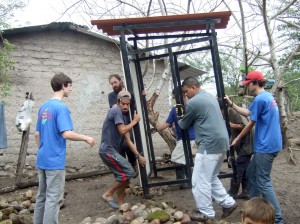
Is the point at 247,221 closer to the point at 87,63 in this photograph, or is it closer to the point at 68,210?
the point at 68,210

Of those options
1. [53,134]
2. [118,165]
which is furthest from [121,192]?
[53,134]

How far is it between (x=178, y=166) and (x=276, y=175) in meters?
2.20

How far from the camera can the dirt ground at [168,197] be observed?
4605mm

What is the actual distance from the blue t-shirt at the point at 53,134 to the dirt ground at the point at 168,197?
1.36 metres

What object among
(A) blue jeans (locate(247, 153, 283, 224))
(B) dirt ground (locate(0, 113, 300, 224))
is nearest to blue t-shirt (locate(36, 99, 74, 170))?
(B) dirt ground (locate(0, 113, 300, 224))

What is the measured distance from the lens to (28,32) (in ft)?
24.8

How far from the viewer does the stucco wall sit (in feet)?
24.6

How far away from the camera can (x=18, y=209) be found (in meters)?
5.00

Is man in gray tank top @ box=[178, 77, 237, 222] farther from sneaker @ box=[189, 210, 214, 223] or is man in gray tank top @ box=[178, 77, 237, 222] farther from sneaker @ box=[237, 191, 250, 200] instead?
sneaker @ box=[237, 191, 250, 200]

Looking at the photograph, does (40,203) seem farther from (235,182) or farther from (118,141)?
(235,182)

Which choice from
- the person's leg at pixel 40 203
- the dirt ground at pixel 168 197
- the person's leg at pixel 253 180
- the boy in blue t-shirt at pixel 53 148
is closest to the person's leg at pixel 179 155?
the dirt ground at pixel 168 197

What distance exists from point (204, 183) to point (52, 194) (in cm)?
175

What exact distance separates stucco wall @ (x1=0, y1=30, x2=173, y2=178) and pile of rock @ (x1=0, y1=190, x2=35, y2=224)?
199 cm

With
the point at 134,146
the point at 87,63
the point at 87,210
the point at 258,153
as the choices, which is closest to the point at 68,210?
the point at 87,210
